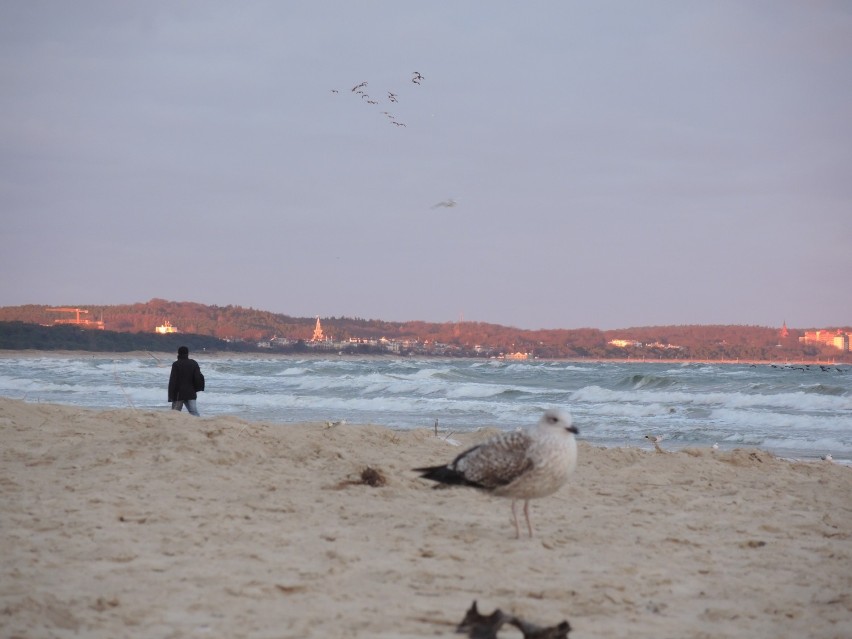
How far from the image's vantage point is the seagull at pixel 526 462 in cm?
534

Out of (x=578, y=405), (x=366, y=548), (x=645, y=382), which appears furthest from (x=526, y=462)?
(x=645, y=382)

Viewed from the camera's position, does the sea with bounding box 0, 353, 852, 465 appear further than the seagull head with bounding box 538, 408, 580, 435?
Yes

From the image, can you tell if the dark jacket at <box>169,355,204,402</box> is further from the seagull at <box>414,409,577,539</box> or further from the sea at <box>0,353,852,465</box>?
the seagull at <box>414,409,577,539</box>

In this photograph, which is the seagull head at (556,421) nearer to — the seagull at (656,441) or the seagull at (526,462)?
the seagull at (526,462)

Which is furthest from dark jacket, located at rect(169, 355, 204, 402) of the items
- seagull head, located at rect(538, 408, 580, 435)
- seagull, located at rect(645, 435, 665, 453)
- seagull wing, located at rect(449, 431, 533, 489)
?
seagull head, located at rect(538, 408, 580, 435)

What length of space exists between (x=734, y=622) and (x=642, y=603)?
428 mm

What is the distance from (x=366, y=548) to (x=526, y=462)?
1.08m

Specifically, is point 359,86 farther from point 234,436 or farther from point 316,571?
point 316,571

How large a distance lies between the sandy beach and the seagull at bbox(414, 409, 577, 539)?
335 mm

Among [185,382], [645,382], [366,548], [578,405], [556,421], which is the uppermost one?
[556,421]

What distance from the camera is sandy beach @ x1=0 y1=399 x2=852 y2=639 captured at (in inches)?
153

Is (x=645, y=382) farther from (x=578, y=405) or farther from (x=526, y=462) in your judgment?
(x=526, y=462)

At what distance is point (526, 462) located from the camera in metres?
5.34

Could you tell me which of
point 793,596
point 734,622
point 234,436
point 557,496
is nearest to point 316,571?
point 734,622
